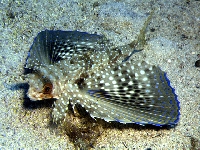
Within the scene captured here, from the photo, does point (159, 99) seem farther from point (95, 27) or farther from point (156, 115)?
point (95, 27)

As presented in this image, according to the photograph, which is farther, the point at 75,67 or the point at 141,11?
the point at 141,11

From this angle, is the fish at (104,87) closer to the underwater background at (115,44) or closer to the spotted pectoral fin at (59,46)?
the spotted pectoral fin at (59,46)

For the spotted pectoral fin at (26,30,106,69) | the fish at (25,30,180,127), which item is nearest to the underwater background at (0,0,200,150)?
the fish at (25,30,180,127)

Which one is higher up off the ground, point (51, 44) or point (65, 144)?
point (51, 44)

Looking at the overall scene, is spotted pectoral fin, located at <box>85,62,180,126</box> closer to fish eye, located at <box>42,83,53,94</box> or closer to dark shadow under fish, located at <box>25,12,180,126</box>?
dark shadow under fish, located at <box>25,12,180,126</box>

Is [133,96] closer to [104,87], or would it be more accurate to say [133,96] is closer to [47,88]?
[104,87]

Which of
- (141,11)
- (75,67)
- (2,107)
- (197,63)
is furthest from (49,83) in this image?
(141,11)

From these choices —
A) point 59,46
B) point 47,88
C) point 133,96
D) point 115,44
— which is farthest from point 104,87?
point 115,44
